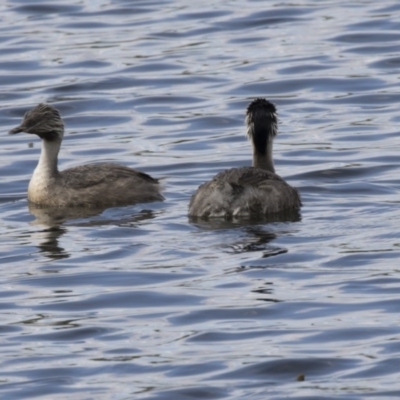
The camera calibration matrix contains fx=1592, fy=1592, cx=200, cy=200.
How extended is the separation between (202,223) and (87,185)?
2.05 metres

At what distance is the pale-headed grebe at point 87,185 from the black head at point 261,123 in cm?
120

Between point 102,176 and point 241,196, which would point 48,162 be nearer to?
point 102,176

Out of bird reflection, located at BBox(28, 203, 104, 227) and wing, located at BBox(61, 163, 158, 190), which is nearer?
bird reflection, located at BBox(28, 203, 104, 227)

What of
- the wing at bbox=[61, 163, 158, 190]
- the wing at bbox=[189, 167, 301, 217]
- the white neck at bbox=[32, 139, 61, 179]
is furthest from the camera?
the white neck at bbox=[32, 139, 61, 179]

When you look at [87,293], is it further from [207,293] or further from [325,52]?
[325,52]

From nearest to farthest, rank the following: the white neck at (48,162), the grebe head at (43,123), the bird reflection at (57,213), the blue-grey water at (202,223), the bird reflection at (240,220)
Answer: the blue-grey water at (202,223) → the bird reflection at (240,220) → the bird reflection at (57,213) → the white neck at (48,162) → the grebe head at (43,123)

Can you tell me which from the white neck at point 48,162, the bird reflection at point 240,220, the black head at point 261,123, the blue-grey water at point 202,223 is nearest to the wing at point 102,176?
the white neck at point 48,162

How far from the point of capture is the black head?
17.1 m

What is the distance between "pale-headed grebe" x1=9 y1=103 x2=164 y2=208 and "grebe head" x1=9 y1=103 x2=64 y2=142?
1cm

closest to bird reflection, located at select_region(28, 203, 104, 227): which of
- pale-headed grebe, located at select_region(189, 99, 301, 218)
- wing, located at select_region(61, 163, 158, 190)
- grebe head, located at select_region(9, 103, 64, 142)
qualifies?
wing, located at select_region(61, 163, 158, 190)

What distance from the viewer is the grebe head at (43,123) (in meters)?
17.9

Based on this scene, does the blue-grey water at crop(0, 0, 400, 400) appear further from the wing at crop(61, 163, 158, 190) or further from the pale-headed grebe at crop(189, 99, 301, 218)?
Result: the wing at crop(61, 163, 158, 190)

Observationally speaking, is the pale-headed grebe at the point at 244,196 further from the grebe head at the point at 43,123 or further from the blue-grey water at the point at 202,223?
the grebe head at the point at 43,123

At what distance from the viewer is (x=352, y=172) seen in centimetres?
1822
